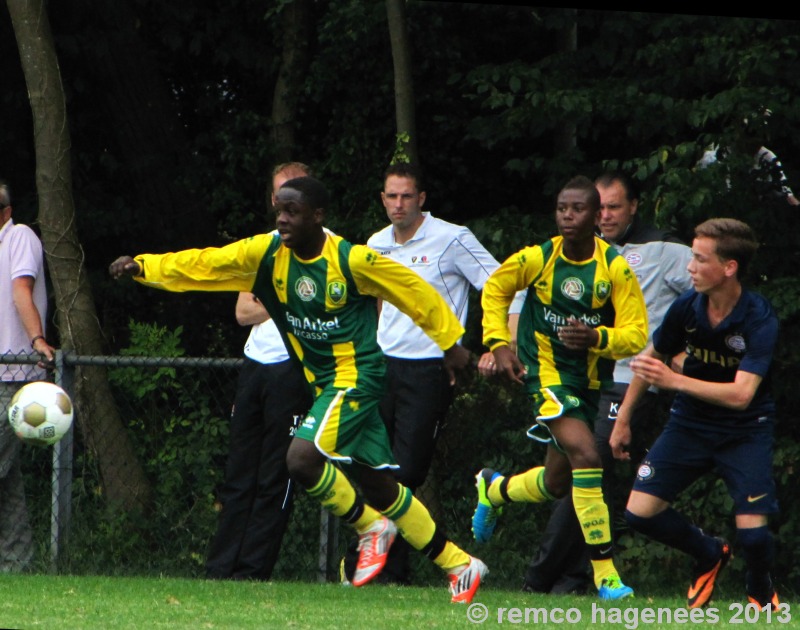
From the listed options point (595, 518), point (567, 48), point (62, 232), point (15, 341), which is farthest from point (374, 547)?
point (567, 48)

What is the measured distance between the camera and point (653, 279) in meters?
7.99

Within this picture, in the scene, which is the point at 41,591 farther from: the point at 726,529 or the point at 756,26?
the point at 756,26

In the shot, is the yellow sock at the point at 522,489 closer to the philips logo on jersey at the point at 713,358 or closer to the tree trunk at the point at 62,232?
the philips logo on jersey at the point at 713,358

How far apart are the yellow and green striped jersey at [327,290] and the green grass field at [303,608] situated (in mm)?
1124

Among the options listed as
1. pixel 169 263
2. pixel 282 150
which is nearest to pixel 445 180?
pixel 282 150

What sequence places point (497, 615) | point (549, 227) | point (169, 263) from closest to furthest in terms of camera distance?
point (497, 615) → point (169, 263) → point (549, 227)

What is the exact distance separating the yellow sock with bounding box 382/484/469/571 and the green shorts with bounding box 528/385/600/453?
86 centimetres

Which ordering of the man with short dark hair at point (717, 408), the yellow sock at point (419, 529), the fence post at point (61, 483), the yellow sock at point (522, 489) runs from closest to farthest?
1. the man with short dark hair at point (717, 408)
2. the yellow sock at point (419, 529)
3. the yellow sock at point (522, 489)
4. the fence post at point (61, 483)

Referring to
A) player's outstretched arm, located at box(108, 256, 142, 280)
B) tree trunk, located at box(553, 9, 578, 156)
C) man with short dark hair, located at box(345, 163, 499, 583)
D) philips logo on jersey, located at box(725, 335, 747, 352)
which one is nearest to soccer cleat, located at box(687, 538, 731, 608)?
philips logo on jersey, located at box(725, 335, 747, 352)

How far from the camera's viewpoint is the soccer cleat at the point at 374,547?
7.16 m

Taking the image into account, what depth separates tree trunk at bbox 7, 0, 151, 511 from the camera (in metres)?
10.1

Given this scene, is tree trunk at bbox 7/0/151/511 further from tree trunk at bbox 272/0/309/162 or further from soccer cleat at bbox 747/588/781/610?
soccer cleat at bbox 747/588/781/610

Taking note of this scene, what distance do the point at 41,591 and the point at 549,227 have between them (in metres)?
5.43

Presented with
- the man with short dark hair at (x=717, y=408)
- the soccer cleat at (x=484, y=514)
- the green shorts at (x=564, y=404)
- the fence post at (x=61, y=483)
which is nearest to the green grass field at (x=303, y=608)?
the man with short dark hair at (x=717, y=408)
